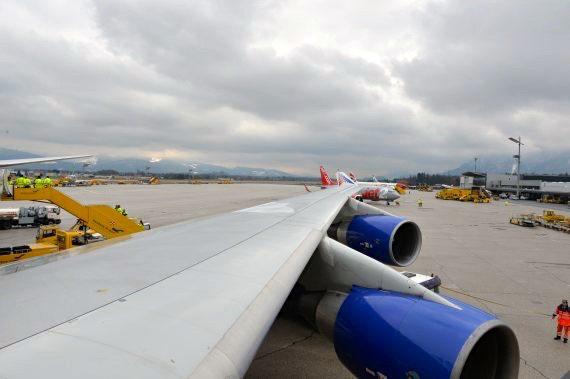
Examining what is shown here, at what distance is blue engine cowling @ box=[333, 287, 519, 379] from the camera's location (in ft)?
7.23

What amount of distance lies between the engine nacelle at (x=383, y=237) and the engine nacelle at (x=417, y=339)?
3.05 m

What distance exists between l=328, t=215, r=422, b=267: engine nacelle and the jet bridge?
5914 millimetres

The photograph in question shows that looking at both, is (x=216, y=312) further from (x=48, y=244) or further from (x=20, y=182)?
(x=48, y=244)

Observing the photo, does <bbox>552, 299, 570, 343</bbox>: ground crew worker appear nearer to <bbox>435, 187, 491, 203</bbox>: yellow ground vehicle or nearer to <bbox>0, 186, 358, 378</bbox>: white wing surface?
<bbox>0, 186, 358, 378</bbox>: white wing surface

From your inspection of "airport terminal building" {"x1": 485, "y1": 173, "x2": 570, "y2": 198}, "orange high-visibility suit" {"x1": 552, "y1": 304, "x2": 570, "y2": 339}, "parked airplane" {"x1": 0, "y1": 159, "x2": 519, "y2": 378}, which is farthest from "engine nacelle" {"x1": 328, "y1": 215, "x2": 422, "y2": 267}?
"airport terminal building" {"x1": 485, "y1": 173, "x2": 570, "y2": 198}

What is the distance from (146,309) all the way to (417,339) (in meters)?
1.75

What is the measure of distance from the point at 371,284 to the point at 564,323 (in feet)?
18.8

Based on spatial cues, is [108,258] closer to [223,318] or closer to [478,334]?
[223,318]

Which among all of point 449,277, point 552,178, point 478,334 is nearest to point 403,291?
point 478,334

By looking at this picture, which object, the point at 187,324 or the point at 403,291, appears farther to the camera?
the point at 403,291

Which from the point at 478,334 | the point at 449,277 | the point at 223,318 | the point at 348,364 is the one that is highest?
the point at 223,318

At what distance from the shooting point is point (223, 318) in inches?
68.7

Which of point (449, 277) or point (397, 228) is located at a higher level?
point (397, 228)

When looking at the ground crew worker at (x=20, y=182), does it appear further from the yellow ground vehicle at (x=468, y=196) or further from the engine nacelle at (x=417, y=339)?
the yellow ground vehicle at (x=468, y=196)
